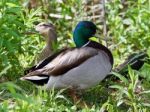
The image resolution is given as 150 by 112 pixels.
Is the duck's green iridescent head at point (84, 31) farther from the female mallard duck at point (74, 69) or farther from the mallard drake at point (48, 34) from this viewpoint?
the mallard drake at point (48, 34)

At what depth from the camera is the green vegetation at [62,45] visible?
19.5ft

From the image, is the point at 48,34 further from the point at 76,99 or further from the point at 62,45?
the point at 76,99

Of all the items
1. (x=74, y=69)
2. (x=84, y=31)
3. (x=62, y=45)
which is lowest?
(x=62, y=45)

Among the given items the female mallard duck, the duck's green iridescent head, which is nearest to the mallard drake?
the duck's green iridescent head

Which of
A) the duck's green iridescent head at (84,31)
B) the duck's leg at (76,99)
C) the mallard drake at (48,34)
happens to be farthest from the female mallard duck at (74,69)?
the mallard drake at (48,34)

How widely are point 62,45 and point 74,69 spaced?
3.19 m

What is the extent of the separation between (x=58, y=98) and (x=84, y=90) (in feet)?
1.60

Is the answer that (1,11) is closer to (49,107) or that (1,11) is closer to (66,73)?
(66,73)

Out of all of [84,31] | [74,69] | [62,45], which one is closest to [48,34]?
[84,31]

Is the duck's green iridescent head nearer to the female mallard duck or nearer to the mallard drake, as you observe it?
the female mallard duck

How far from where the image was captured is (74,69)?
6523mm

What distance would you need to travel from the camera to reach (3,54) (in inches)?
267

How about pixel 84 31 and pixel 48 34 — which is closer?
pixel 84 31

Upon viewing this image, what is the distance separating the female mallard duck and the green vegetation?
153mm
